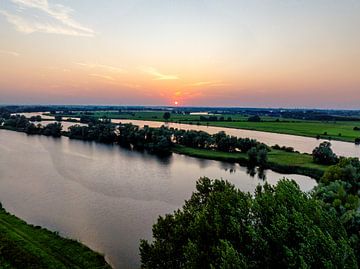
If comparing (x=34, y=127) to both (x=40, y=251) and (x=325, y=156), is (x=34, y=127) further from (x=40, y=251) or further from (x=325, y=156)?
(x=40, y=251)

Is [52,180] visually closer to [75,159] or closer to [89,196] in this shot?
[89,196]

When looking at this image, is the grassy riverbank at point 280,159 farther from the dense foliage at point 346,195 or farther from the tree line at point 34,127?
the tree line at point 34,127

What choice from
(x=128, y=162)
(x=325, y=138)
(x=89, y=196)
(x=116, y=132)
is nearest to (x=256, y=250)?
(x=89, y=196)

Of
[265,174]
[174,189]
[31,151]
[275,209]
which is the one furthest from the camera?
[31,151]

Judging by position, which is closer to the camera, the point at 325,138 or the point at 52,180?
the point at 52,180

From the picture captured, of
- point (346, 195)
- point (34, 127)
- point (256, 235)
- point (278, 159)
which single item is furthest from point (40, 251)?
point (34, 127)

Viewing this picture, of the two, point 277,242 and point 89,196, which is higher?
point 277,242

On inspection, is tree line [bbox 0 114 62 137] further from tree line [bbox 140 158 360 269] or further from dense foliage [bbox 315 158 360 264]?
tree line [bbox 140 158 360 269]
